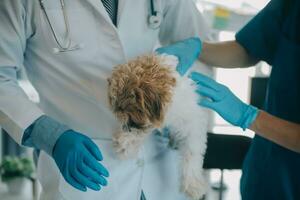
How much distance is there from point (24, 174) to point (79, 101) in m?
2.16

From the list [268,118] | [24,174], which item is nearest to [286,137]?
[268,118]

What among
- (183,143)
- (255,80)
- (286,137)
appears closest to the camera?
(286,137)

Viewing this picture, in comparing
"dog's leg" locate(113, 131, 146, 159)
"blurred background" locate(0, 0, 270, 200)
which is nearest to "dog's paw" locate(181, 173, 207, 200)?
"dog's leg" locate(113, 131, 146, 159)

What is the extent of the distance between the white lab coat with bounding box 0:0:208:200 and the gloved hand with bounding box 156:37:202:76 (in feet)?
0.23

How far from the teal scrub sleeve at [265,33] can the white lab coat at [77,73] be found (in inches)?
13.3

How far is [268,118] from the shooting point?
1.21 metres

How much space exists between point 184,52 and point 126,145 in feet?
1.15

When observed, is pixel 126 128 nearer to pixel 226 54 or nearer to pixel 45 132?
pixel 45 132

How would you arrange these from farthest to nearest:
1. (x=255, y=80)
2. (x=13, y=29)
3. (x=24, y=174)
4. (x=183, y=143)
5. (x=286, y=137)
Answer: (x=24, y=174) → (x=255, y=80) → (x=183, y=143) → (x=286, y=137) → (x=13, y=29)

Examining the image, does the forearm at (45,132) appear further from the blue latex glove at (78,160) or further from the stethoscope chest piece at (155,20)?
the stethoscope chest piece at (155,20)

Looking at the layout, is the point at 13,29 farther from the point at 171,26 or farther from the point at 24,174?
the point at 24,174

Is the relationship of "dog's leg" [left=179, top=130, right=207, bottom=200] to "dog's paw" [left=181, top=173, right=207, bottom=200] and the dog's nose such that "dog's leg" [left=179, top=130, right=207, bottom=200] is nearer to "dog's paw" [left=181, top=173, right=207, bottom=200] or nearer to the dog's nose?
"dog's paw" [left=181, top=173, right=207, bottom=200]

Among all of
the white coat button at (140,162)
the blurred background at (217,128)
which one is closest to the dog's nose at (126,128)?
the white coat button at (140,162)

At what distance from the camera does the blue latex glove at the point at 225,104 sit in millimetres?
1242
